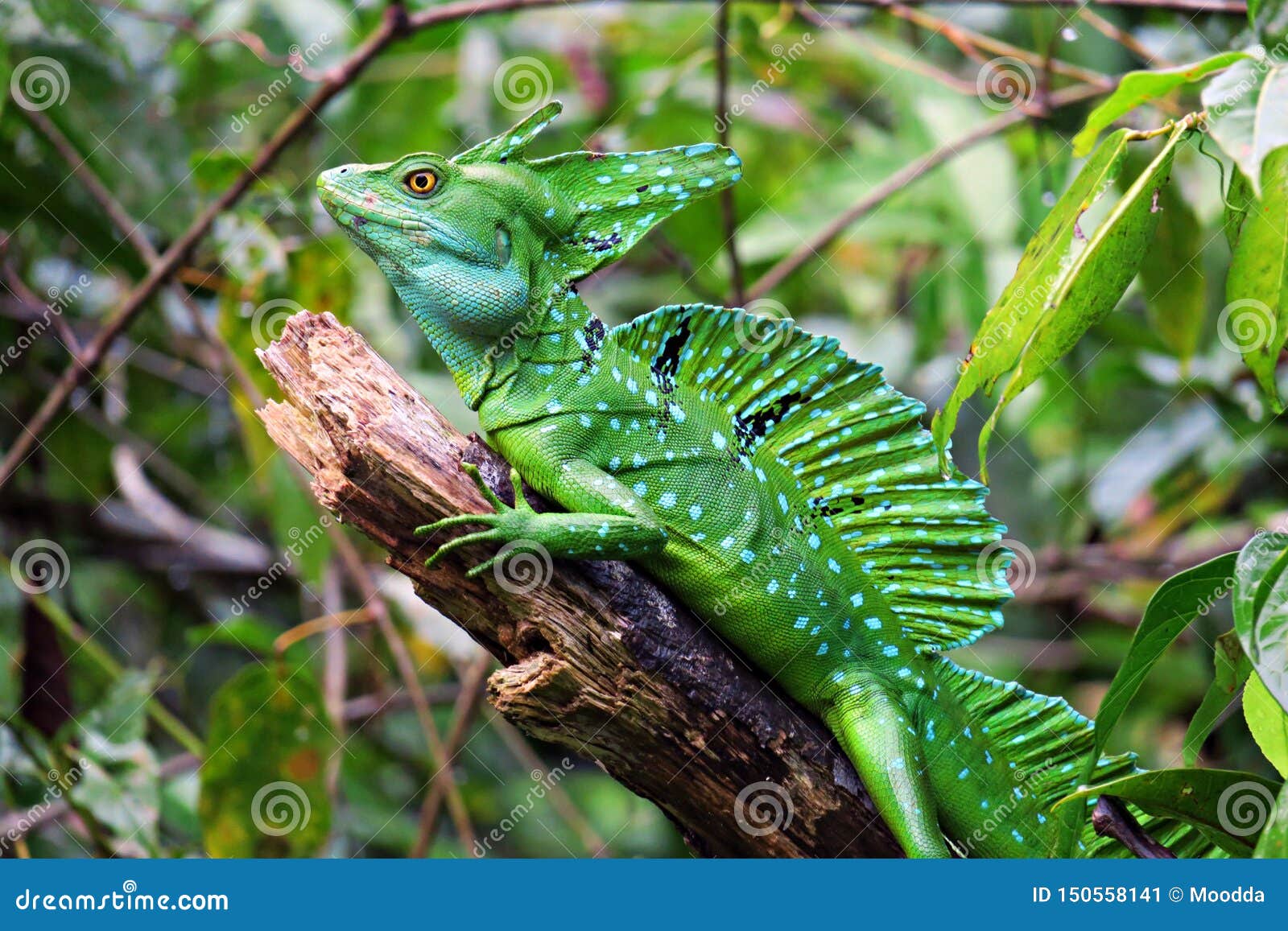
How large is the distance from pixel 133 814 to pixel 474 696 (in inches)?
71.6

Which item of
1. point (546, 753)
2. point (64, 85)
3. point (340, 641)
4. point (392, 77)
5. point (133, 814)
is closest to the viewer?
point (133, 814)

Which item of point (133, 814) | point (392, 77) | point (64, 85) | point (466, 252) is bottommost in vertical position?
point (133, 814)

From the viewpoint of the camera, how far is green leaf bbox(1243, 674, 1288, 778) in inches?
114

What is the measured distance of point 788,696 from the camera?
13.5ft

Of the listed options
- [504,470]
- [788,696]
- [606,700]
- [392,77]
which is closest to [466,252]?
[504,470]

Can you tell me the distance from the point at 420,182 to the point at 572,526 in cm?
141

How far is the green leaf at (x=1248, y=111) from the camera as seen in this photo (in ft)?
7.66

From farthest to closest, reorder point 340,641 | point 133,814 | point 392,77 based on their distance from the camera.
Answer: point 392,77 → point 340,641 → point 133,814

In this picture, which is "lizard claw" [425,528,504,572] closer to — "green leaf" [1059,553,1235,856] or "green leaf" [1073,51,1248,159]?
"green leaf" [1059,553,1235,856]

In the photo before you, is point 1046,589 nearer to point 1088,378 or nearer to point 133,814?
point 1088,378

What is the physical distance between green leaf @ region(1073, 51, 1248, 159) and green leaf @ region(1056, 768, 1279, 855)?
67.2 inches

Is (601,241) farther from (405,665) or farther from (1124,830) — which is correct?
(405,665)

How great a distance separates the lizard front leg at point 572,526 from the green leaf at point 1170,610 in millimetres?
1475

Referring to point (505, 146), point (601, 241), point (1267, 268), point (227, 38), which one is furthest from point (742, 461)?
point (227, 38)
